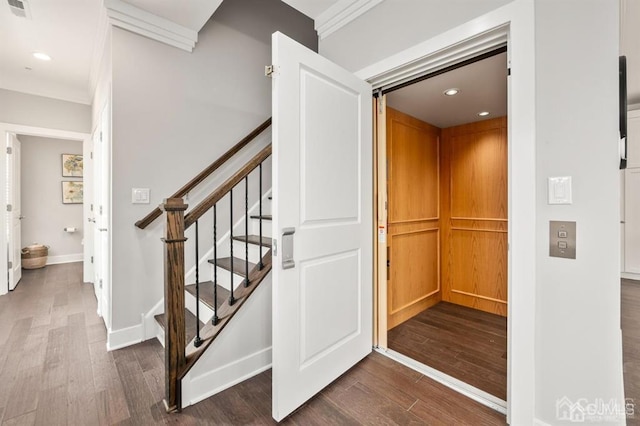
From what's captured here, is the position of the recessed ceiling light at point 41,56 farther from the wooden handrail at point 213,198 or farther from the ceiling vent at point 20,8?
the wooden handrail at point 213,198

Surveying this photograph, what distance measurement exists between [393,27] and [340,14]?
498 mm

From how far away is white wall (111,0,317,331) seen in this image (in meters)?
2.28

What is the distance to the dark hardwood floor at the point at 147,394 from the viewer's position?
5.00 feet

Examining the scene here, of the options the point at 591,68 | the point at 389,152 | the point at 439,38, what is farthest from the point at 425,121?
the point at 591,68

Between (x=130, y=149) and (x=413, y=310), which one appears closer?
(x=130, y=149)

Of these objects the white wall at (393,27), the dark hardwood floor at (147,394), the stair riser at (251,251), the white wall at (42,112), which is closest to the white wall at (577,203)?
the white wall at (393,27)

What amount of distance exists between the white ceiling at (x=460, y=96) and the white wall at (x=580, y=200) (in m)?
0.70

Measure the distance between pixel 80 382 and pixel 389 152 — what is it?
2.89m

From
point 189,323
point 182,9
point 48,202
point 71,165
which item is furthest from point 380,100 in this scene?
point 48,202

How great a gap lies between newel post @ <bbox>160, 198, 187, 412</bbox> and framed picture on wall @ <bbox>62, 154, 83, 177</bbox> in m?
5.58

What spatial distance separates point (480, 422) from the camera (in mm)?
1504

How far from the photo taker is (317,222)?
1669 mm

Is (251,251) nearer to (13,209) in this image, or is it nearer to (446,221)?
(446,221)

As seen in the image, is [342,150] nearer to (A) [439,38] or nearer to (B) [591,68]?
(A) [439,38]
